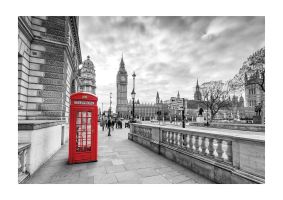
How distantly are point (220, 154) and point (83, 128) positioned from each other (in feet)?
14.9

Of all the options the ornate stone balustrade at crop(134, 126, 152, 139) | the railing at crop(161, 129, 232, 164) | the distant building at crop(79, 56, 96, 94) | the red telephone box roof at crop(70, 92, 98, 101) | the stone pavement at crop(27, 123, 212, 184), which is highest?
the distant building at crop(79, 56, 96, 94)

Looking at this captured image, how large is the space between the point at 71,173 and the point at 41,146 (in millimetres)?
1583

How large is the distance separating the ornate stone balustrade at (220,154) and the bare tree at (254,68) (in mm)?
18189

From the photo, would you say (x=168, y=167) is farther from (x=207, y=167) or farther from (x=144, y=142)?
(x=144, y=142)

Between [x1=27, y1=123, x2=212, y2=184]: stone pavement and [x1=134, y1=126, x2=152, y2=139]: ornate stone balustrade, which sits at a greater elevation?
[x1=134, y1=126, x2=152, y2=139]: ornate stone balustrade

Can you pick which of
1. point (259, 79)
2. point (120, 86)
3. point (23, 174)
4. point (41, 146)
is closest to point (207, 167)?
point (23, 174)

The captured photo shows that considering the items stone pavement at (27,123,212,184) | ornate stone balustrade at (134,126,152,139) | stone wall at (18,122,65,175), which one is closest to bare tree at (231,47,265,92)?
ornate stone balustrade at (134,126,152,139)

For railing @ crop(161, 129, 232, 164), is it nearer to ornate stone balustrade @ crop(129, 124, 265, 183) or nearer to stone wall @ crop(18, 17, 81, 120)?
ornate stone balustrade @ crop(129, 124, 265, 183)

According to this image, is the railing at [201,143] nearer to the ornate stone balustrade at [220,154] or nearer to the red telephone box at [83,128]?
the ornate stone balustrade at [220,154]

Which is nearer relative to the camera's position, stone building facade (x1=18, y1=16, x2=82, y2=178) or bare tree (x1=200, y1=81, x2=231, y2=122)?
stone building facade (x1=18, y1=16, x2=82, y2=178)

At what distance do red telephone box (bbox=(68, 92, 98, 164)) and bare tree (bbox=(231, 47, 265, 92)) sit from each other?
66.6 ft

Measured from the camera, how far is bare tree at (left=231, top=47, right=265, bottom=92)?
18484 millimetres

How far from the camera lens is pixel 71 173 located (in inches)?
182

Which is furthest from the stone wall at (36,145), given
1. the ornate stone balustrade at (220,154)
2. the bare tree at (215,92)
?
the bare tree at (215,92)
